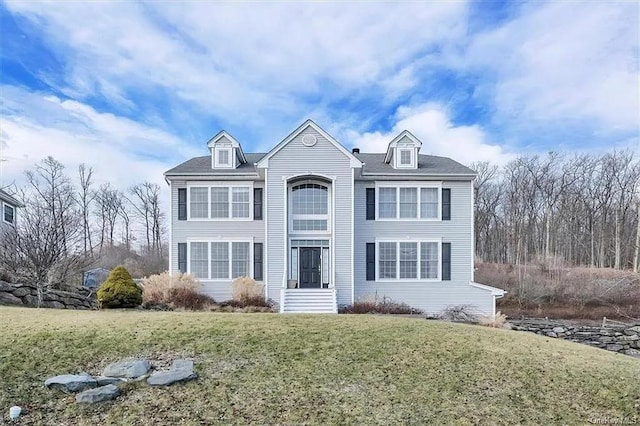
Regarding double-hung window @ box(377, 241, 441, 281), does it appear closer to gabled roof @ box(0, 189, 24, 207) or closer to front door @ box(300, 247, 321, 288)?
front door @ box(300, 247, 321, 288)

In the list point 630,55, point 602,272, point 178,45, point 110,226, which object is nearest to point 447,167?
point 630,55

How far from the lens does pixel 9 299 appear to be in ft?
43.9

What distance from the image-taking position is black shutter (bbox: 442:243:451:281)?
17.9 m

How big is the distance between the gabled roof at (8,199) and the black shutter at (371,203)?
71.1ft

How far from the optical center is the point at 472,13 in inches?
440

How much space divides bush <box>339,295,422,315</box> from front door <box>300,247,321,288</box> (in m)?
1.89

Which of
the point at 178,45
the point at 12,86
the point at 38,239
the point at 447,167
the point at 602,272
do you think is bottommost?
the point at 602,272

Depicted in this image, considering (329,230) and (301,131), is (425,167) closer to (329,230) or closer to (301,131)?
(329,230)

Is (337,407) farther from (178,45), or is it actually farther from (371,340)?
(178,45)

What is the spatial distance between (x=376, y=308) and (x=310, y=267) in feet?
10.9

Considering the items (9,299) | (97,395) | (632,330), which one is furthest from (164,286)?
(632,330)

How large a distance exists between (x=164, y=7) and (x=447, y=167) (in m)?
13.0

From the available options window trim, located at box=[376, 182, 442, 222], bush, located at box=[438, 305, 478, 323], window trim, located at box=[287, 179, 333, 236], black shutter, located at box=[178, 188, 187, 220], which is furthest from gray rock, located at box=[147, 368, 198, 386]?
window trim, located at box=[376, 182, 442, 222]

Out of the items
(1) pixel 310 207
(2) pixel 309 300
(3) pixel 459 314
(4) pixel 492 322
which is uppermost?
(1) pixel 310 207
